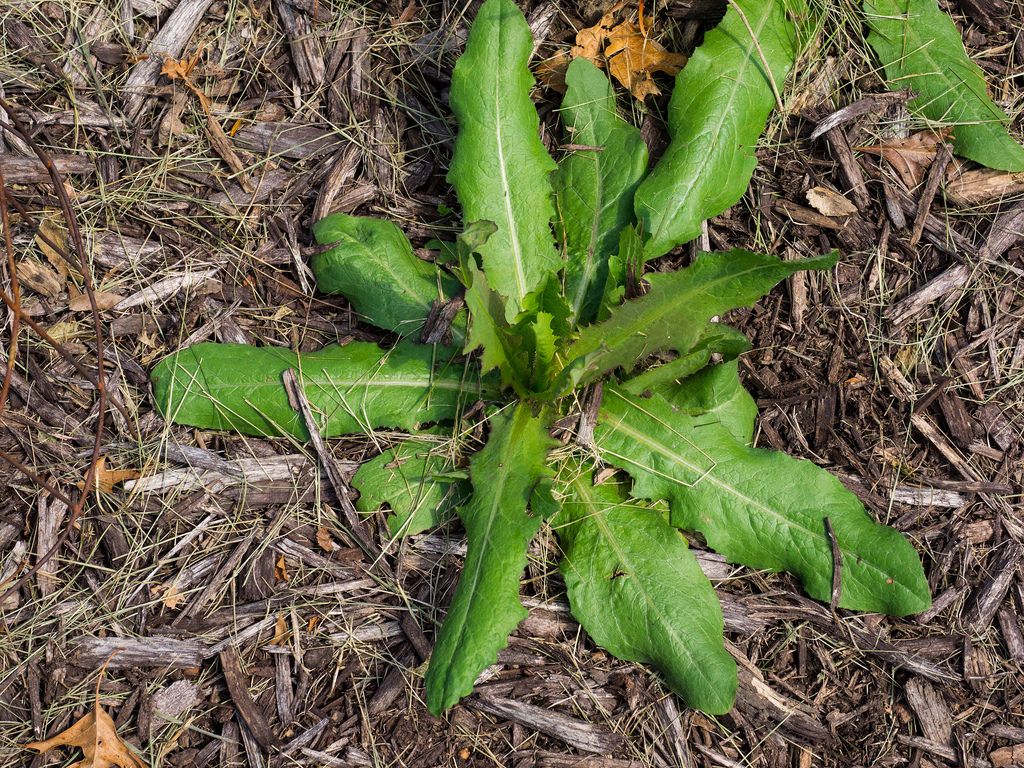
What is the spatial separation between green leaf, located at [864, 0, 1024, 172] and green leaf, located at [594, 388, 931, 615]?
4.74 ft

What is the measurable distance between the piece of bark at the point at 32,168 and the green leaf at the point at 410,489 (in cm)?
156

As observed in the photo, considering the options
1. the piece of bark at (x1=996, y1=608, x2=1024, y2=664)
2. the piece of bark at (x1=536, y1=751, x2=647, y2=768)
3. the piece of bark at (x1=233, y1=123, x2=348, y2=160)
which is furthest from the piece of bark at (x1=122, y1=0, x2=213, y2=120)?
the piece of bark at (x1=996, y1=608, x2=1024, y2=664)

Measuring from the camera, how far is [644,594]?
242 cm

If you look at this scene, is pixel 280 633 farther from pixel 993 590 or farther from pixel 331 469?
pixel 993 590

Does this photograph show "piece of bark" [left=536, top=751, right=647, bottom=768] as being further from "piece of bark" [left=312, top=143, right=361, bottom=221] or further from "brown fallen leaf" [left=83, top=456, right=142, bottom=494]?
"piece of bark" [left=312, top=143, right=361, bottom=221]

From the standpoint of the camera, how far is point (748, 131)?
8.94 ft

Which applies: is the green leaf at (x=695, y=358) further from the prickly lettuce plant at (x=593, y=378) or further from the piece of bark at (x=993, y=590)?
the piece of bark at (x=993, y=590)

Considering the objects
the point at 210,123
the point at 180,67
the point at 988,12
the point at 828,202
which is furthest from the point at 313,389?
the point at 988,12

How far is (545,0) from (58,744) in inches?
121

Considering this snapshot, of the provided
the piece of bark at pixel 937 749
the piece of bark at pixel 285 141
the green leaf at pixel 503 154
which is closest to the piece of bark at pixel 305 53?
the piece of bark at pixel 285 141

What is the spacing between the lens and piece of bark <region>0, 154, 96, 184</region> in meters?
2.81

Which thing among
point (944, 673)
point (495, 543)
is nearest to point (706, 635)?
point (495, 543)

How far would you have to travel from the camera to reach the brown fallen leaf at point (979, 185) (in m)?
2.91

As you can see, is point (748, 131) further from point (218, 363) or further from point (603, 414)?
point (218, 363)
